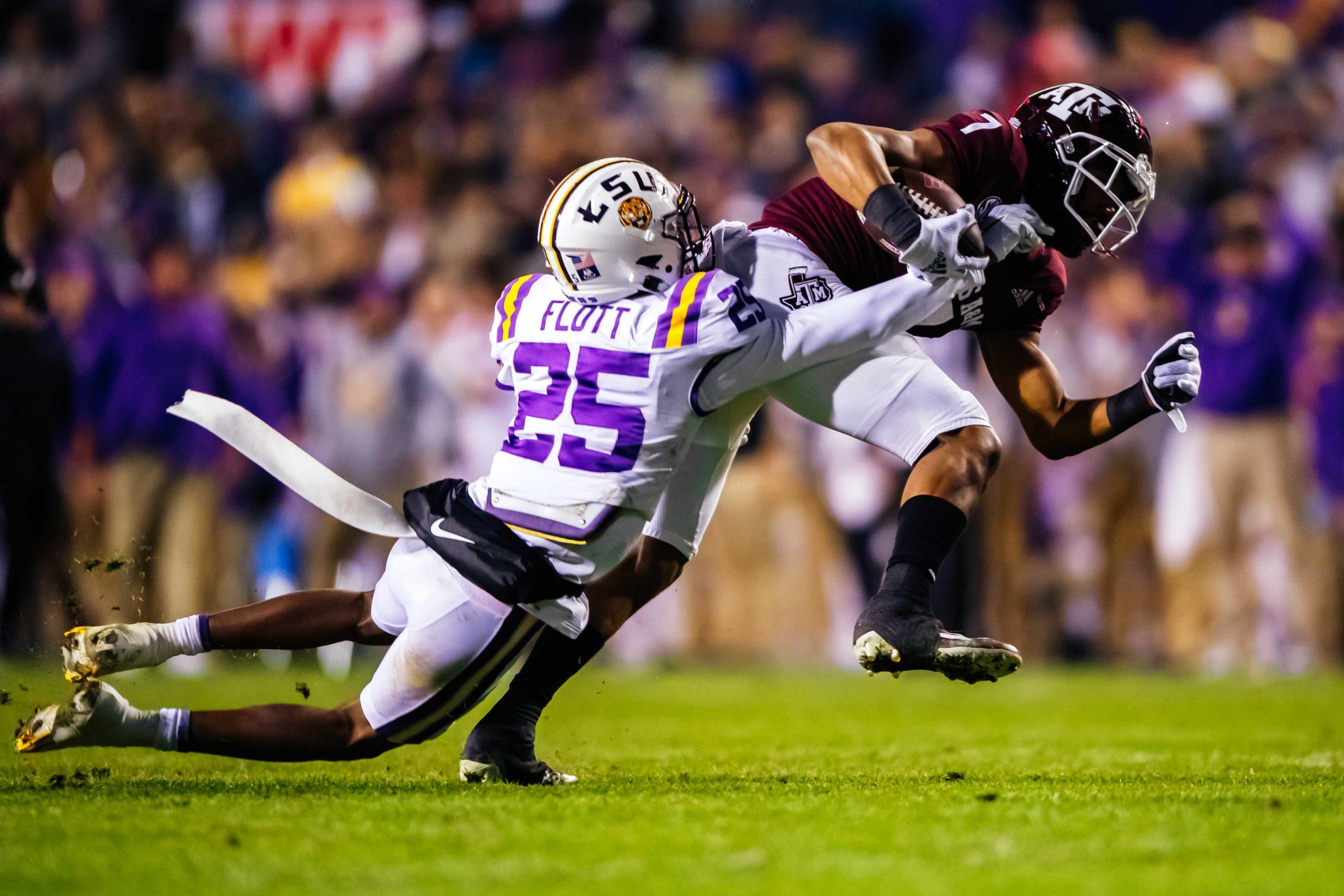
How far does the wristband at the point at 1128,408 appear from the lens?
14.5 ft

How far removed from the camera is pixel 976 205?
4.37 meters

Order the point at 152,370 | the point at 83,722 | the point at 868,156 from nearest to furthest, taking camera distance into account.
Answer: the point at 83,722 < the point at 868,156 < the point at 152,370

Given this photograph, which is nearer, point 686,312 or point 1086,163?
point 686,312

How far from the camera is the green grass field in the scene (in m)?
2.86

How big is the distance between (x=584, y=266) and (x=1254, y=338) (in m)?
6.09

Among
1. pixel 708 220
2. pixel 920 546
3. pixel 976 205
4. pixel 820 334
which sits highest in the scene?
pixel 708 220

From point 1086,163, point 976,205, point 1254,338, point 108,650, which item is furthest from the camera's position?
point 1254,338

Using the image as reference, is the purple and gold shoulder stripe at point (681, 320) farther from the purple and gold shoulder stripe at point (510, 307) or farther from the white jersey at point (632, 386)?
the purple and gold shoulder stripe at point (510, 307)

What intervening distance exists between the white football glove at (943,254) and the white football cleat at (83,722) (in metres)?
2.33

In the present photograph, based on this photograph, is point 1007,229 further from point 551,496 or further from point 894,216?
point 551,496

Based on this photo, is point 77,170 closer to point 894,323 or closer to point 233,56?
point 233,56

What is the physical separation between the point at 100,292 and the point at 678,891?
823 cm

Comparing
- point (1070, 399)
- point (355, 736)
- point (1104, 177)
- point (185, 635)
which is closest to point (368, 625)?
point (355, 736)

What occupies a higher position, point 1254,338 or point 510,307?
point 1254,338
